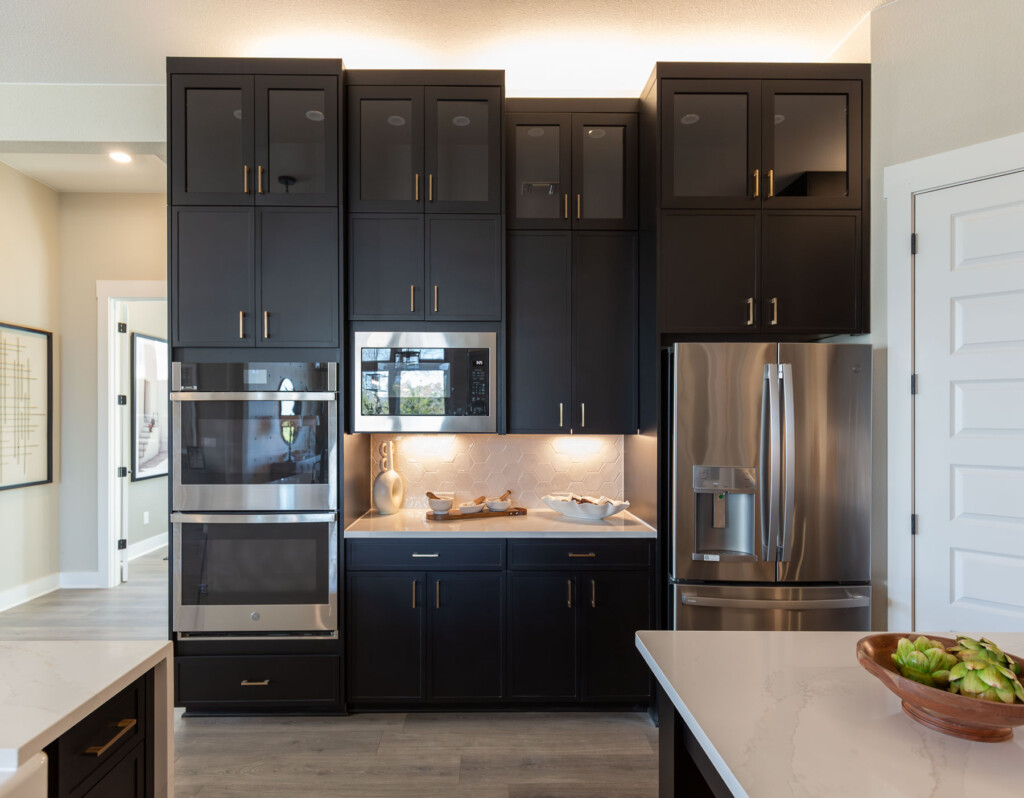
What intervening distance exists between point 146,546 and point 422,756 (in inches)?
180

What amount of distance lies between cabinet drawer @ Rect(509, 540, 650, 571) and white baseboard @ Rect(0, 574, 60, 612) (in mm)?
3970

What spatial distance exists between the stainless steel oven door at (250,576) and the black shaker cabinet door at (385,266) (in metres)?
1.01

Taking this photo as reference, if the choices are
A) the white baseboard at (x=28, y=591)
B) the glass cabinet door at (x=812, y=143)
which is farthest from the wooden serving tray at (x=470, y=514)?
the white baseboard at (x=28, y=591)

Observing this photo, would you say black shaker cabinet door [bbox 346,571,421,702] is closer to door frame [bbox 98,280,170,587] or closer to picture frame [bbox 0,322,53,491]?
door frame [bbox 98,280,170,587]

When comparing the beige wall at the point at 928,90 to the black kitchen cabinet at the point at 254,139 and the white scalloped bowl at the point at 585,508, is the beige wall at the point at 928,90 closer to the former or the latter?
the white scalloped bowl at the point at 585,508

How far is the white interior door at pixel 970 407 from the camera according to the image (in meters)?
2.34

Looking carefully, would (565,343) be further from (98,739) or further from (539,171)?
(98,739)

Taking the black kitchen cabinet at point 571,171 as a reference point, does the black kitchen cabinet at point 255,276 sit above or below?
below

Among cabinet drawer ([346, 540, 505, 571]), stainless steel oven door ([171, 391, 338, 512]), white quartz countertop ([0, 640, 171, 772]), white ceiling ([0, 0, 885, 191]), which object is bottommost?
cabinet drawer ([346, 540, 505, 571])

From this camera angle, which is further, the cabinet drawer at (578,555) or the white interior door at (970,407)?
the cabinet drawer at (578,555)

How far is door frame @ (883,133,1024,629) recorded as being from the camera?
262 cm

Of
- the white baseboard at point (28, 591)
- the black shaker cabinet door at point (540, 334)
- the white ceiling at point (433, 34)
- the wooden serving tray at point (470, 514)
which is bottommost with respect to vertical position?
the white baseboard at point (28, 591)

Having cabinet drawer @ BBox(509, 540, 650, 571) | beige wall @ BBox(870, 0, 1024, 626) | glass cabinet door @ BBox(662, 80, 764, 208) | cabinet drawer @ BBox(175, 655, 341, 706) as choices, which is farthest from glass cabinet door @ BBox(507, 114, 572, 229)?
cabinet drawer @ BBox(175, 655, 341, 706)

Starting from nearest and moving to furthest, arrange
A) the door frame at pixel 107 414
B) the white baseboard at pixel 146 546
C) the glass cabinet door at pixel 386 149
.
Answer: the glass cabinet door at pixel 386 149 < the door frame at pixel 107 414 < the white baseboard at pixel 146 546
